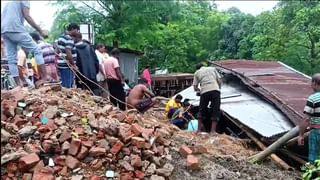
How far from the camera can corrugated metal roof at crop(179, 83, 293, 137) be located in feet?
26.6

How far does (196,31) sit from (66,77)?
1792cm

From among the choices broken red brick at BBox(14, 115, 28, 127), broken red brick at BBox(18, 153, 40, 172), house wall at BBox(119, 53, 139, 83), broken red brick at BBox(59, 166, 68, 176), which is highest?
broken red brick at BBox(14, 115, 28, 127)

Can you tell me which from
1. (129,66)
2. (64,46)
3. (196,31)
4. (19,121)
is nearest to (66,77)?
(64,46)

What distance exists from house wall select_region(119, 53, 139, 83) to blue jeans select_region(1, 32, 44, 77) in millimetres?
11613

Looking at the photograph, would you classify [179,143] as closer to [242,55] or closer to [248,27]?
[242,55]

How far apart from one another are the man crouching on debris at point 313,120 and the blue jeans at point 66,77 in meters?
3.76

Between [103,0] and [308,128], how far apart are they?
45.5ft

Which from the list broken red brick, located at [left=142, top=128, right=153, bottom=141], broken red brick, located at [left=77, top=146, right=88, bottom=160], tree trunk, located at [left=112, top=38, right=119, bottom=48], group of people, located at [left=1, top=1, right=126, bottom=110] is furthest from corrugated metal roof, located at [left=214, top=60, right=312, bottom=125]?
tree trunk, located at [left=112, top=38, right=119, bottom=48]

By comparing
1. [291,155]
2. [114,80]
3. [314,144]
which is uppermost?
[114,80]

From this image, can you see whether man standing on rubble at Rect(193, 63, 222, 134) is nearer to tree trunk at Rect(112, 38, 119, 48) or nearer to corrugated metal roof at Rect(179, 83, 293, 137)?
corrugated metal roof at Rect(179, 83, 293, 137)

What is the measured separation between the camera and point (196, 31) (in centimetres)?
2548

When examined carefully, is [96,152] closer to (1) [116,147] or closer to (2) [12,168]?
(1) [116,147]

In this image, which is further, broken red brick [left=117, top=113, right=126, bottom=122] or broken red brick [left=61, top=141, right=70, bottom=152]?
broken red brick [left=117, top=113, right=126, bottom=122]

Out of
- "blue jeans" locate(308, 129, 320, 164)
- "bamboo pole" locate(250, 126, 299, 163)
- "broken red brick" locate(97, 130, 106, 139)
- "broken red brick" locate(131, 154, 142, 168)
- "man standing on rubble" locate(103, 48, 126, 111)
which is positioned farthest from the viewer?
"man standing on rubble" locate(103, 48, 126, 111)
